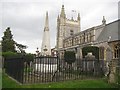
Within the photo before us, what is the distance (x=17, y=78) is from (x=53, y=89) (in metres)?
3.26

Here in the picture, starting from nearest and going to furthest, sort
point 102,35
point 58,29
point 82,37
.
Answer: point 102,35 → point 82,37 → point 58,29

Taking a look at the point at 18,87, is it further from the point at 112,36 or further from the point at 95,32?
the point at 95,32

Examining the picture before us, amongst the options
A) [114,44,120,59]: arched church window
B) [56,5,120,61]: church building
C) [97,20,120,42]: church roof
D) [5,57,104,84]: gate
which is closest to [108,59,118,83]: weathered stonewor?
[5,57,104,84]: gate

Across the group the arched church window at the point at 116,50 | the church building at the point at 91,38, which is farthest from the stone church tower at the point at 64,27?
the arched church window at the point at 116,50

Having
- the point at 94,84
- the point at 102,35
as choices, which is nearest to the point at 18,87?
the point at 94,84

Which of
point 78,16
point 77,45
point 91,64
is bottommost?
point 91,64

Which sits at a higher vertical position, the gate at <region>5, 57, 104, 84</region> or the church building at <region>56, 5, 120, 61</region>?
the church building at <region>56, 5, 120, 61</region>

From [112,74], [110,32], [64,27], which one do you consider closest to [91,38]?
[110,32]

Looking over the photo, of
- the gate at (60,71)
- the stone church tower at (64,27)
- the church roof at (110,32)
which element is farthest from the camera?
the stone church tower at (64,27)

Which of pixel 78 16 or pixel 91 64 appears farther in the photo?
pixel 78 16

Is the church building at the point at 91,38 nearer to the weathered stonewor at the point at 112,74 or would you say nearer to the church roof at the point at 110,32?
the church roof at the point at 110,32

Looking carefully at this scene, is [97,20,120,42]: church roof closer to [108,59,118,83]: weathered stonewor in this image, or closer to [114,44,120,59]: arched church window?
[114,44,120,59]: arched church window

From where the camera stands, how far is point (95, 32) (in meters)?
51.6

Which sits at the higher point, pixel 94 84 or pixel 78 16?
pixel 78 16
